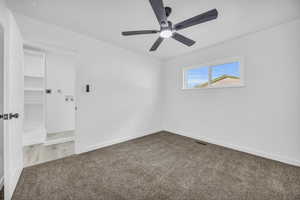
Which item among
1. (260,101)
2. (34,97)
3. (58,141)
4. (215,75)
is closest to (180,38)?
(215,75)

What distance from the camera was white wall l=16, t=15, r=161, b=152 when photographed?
2309 millimetres

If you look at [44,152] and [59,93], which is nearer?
[44,152]

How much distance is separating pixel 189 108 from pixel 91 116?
2.61 metres

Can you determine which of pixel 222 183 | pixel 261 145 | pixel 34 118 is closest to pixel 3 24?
pixel 34 118

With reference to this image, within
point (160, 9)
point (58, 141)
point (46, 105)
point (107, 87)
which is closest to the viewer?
point (160, 9)

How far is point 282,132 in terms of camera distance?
2174 millimetres

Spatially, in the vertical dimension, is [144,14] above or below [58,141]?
above

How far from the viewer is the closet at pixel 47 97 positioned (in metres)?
2.99

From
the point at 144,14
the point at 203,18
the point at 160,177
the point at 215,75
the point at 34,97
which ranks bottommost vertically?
the point at 160,177

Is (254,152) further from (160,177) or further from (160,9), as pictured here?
(160,9)

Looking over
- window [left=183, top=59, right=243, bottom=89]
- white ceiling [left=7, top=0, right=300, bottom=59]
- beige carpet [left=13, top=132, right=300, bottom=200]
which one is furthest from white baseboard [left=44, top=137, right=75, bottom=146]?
window [left=183, top=59, right=243, bottom=89]

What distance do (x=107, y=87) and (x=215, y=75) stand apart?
8.95ft

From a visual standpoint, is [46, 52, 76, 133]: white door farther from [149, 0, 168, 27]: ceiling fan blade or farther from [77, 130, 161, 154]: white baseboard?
[149, 0, 168, 27]: ceiling fan blade

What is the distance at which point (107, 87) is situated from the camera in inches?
113
